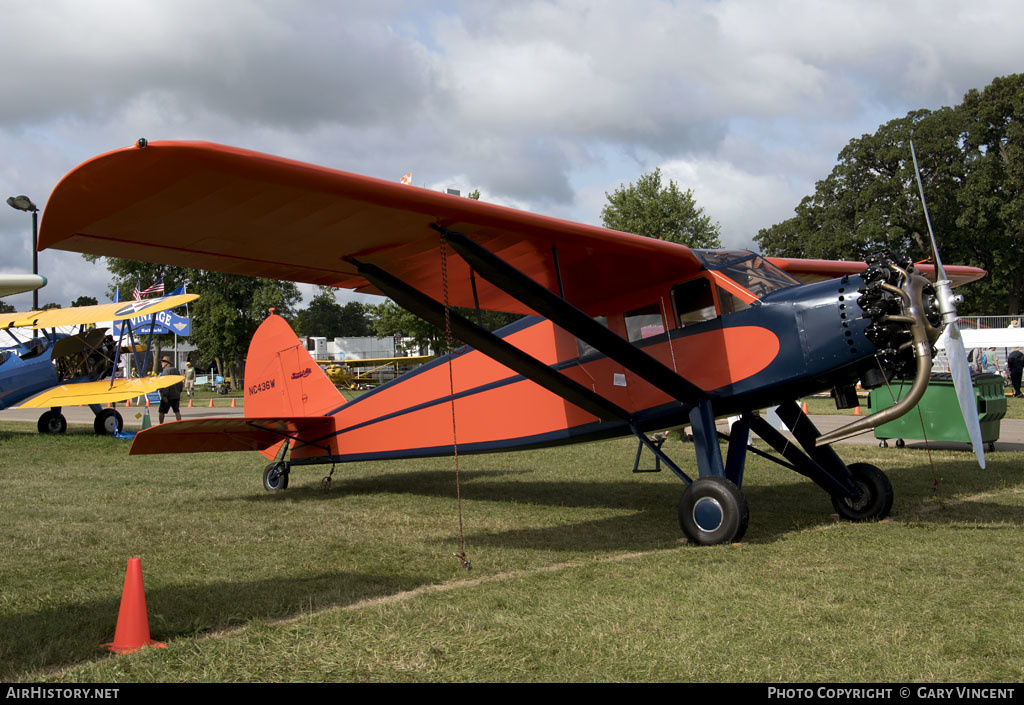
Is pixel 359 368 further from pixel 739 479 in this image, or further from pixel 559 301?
pixel 559 301

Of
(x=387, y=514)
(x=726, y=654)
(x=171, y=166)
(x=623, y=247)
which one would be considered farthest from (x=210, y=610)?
(x=623, y=247)

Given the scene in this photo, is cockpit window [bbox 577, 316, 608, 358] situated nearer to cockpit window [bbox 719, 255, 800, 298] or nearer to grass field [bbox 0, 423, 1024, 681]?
cockpit window [bbox 719, 255, 800, 298]

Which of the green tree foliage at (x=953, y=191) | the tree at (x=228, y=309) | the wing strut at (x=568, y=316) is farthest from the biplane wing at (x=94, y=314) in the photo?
the green tree foliage at (x=953, y=191)

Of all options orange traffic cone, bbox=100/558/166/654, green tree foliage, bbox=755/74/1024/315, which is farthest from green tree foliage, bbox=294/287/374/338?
orange traffic cone, bbox=100/558/166/654

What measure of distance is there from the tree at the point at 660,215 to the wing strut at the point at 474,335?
3550 cm

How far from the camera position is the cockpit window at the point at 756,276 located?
22.4 ft

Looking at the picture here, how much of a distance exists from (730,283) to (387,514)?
440 cm

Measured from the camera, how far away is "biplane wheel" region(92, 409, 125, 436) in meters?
17.5

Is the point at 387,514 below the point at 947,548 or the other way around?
the other way around

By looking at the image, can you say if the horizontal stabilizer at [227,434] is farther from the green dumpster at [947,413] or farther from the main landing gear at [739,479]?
the green dumpster at [947,413]

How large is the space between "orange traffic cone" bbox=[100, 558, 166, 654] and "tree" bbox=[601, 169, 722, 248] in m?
38.8

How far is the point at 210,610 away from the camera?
470cm
